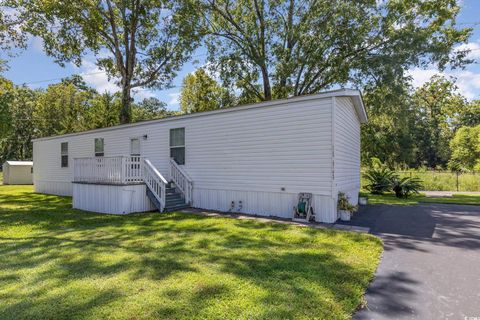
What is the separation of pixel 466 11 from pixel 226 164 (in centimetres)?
1479

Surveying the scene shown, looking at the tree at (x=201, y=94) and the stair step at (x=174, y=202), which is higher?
the tree at (x=201, y=94)

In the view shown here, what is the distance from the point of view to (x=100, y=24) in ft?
46.6

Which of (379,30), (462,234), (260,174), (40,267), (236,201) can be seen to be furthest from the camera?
(379,30)

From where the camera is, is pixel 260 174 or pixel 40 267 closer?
pixel 40 267

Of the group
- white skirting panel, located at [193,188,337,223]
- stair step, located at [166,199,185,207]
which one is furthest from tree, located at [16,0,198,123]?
white skirting panel, located at [193,188,337,223]

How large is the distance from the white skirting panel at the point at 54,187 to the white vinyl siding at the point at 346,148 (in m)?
12.5

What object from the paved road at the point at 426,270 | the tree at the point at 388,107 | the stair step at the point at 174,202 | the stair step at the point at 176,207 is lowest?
the paved road at the point at 426,270

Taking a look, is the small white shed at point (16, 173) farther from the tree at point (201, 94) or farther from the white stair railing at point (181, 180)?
the white stair railing at point (181, 180)

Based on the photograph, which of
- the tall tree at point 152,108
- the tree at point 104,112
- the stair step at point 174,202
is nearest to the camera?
the stair step at point 174,202

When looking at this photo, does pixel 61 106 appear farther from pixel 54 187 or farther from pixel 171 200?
pixel 171 200

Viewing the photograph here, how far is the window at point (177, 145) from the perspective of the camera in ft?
31.7

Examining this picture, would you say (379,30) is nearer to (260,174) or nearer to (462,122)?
(260,174)

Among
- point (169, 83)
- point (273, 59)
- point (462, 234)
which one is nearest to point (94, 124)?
point (169, 83)

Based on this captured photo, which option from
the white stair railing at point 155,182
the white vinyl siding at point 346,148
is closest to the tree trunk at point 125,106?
the white stair railing at point 155,182
